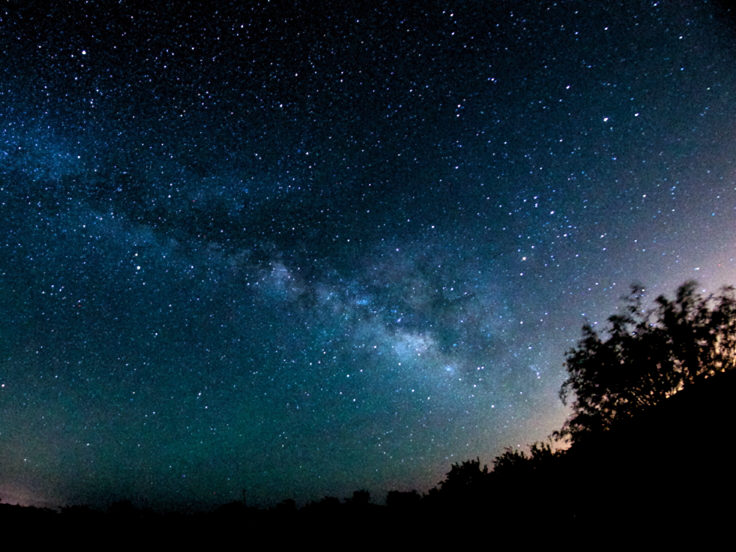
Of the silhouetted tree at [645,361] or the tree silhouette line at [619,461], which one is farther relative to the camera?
the silhouetted tree at [645,361]

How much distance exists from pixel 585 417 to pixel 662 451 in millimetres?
12163

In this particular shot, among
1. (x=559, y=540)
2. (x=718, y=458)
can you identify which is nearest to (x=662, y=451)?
(x=718, y=458)

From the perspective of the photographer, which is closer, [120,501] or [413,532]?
[413,532]

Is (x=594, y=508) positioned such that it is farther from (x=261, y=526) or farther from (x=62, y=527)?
(x=62, y=527)

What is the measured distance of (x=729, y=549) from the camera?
4730mm

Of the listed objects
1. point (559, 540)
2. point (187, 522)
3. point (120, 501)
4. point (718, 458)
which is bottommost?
point (120, 501)

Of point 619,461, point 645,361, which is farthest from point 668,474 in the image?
point 645,361

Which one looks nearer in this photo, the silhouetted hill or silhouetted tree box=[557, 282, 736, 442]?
the silhouetted hill

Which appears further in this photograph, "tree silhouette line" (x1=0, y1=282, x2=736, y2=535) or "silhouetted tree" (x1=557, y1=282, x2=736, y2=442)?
"silhouetted tree" (x1=557, y1=282, x2=736, y2=442)

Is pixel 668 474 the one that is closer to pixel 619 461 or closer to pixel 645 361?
pixel 619 461

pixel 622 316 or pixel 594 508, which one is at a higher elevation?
pixel 622 316

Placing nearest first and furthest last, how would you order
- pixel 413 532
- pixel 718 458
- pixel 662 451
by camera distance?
pixel 718 458, pixel 662 451, pixel 413 532

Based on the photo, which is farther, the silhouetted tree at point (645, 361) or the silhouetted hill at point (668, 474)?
the silhouetted tree at point (645, 361)

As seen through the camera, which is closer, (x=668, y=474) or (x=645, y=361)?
(x=668, y=474)
